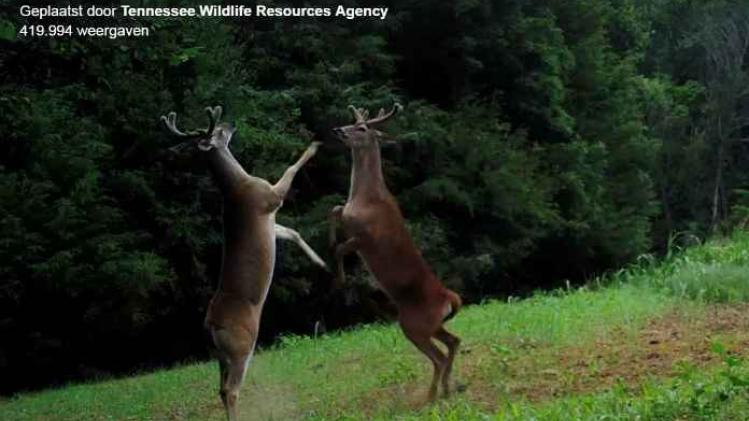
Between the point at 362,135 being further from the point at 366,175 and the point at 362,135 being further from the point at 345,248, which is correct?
the point at 345,248

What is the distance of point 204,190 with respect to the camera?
19.7m

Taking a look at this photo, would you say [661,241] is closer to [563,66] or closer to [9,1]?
[563,66]

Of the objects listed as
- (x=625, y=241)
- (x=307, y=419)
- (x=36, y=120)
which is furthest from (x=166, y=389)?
(x=625, y=241)

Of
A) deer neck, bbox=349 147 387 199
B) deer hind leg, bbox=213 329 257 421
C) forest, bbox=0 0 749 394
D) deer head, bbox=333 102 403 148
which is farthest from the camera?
forest, bbox=0 0 749 394

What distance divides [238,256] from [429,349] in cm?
165

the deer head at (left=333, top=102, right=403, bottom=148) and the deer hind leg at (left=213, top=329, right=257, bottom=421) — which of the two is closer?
the deer hind leg at (left=213, top=329, right=257, bottom=421)

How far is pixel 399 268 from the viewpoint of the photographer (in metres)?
9.42

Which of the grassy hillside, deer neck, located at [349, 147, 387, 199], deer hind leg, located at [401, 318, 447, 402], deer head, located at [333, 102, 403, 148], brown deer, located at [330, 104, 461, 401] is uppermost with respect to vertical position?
deer head, located at [333, 102, 403, 148]

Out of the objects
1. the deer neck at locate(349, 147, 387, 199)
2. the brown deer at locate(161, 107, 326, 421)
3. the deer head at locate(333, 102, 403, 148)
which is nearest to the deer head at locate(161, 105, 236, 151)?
the brown deer at locate(161, 107, 326, 421)

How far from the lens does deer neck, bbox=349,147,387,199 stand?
10078 mm

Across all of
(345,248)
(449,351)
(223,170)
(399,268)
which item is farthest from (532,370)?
(223,170)

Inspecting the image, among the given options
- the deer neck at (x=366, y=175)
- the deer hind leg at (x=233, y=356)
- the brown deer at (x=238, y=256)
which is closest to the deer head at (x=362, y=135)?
the deer neck at (x=366, y=175)

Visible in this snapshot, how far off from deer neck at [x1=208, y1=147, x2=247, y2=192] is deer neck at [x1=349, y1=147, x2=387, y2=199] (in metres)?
0.92

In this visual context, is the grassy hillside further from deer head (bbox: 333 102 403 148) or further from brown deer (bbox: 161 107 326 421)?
deer head (bbox: 333 102 403 148)
